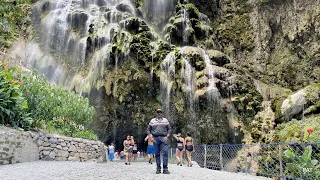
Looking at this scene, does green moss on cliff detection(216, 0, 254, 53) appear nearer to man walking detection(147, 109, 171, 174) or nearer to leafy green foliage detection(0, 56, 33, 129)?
leafy green foliage detection(0, 56, 33, 129)

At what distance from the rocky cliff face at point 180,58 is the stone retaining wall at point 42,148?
7.89 meters

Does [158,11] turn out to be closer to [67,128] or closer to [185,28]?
[185,28]

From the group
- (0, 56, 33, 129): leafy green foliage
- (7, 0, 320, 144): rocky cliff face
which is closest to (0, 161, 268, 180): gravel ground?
(0, 56, 33, 129): leafy green foliage

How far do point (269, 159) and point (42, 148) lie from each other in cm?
939

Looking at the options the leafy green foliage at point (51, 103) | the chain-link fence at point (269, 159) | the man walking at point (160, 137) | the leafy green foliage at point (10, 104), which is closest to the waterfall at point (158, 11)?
the leafy green foliage at point (51, 103)

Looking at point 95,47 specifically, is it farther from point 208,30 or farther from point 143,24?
point 208,30

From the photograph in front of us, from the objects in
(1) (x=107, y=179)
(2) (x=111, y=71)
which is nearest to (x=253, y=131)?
(2) (x=111, y=71)

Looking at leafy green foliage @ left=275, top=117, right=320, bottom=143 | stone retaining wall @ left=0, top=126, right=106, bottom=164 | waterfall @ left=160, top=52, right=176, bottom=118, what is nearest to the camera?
stone retaining wall @ left=0, top=126, right=106, bottom=164

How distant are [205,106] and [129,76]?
20.2ft

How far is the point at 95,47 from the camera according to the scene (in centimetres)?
2427

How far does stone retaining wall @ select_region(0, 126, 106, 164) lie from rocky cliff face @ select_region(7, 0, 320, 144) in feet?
25.9

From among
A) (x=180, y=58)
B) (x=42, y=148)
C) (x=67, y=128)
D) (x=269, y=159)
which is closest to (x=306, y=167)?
(x=269, y=159)

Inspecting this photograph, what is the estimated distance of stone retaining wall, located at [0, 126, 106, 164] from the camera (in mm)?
8836

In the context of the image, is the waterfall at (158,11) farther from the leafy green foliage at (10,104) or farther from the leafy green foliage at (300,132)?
the leafy green foliage at (10,104)
